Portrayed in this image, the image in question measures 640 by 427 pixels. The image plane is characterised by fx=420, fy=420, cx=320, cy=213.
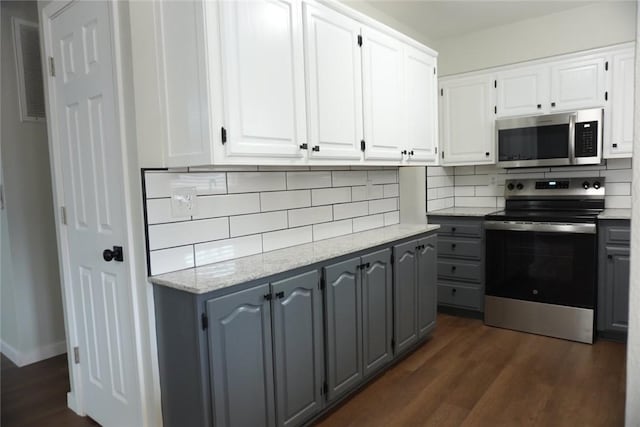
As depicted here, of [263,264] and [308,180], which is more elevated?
[308,180]

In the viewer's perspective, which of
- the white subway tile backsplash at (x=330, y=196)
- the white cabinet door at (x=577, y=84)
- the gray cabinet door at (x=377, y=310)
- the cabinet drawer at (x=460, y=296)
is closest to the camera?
the gray cabinet door at (x=377, y=310)

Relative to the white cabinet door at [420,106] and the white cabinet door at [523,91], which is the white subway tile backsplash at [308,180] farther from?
the white cabinet door at [523,91]

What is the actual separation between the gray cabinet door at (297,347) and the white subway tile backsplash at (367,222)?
99cm

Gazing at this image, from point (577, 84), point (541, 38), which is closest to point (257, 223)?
point (577, 84)

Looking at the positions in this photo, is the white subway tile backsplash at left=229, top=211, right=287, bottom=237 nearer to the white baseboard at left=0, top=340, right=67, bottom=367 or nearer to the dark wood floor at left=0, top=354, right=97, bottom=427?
the dark wood floor at left=0, top=354, right=97, bottom=427

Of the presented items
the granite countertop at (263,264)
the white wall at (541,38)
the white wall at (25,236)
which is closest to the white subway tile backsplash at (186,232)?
the granite countertop at (263,264)

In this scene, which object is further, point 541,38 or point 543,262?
point 541,38

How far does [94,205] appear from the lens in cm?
207

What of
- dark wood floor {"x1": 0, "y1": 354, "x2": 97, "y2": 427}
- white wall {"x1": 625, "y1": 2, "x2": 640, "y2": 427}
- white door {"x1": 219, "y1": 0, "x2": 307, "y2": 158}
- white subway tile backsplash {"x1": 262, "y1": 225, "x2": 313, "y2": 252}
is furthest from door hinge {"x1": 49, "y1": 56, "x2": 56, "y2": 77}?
white wall {"x1": 625, "y1": 2, "x2": 640, "y2": 427}

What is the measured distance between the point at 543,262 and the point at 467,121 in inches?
57.0

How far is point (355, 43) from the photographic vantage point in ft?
7.89

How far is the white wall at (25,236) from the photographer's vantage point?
2.96 metres

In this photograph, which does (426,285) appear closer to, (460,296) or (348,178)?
(460,296)

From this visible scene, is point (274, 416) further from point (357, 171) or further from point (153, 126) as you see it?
point (357, 171)
